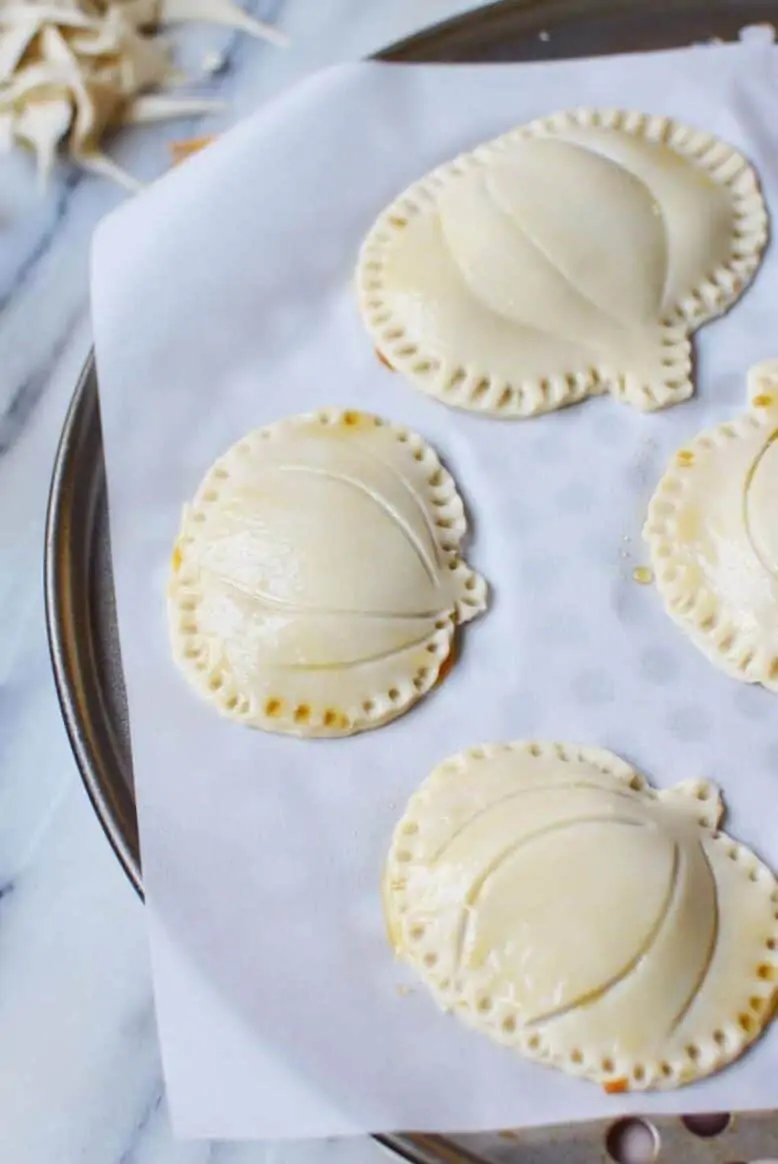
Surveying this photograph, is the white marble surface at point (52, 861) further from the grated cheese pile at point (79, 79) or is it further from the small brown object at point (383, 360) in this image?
the small brown object at point (383, 360)

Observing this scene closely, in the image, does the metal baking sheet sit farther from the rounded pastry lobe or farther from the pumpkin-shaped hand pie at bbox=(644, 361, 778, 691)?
the pumpkin-shaped hand pie at bbox=(644, 361, 778, 691)

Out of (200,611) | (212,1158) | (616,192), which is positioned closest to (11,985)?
(212,1158)

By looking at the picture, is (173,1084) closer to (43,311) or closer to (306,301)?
(306,301)

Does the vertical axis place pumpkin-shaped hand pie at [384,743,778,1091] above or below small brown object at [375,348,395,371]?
below

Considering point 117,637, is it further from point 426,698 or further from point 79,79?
point 79,79

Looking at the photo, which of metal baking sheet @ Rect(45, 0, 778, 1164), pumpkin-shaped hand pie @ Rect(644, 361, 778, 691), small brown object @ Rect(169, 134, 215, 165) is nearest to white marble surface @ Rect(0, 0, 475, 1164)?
small brown object @ Rect(169, 134, 215, 165)
